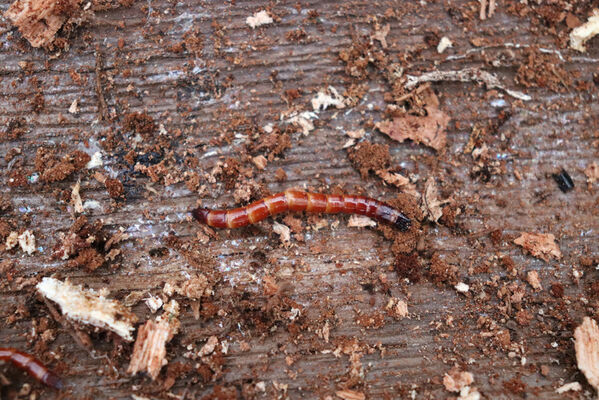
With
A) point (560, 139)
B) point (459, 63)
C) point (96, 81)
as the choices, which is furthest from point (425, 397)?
point (96, 81)

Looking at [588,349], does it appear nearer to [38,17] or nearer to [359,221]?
[359,221]

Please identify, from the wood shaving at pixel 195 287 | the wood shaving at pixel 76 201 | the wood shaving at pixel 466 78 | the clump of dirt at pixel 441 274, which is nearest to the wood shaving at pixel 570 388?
the clump of dirt at pixel 441 274

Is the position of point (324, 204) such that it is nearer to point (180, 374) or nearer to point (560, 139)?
point (180, 374)

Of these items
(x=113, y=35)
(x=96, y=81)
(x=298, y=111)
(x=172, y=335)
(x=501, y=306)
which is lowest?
(x=501, y=306)

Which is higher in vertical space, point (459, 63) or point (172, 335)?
point (459, 63)

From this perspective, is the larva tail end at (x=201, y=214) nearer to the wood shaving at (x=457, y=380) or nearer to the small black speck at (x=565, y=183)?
the wood shaving at (x=457, y=380)

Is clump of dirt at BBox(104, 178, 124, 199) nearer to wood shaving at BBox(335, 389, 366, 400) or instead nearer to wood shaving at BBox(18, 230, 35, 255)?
wood shaving at BBox(18, 230, 35, 255)
